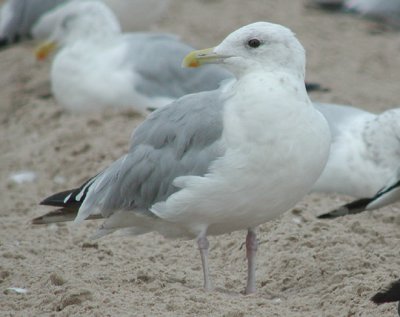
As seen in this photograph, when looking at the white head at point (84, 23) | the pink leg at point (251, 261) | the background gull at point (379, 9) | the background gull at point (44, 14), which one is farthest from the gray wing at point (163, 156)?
the background gull at point (379, 9)

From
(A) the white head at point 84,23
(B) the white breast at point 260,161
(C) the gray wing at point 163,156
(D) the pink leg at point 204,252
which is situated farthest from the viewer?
(A) the white head at point 84,23

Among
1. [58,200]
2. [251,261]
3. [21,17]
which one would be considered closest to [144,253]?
[58,200]

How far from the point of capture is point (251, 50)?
16.5 feet

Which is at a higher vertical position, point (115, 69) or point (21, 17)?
point (115, 69)

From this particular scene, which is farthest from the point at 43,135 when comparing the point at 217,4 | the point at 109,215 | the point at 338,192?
the point at 217,4

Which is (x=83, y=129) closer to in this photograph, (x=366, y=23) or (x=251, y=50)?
(x=251, y=50)

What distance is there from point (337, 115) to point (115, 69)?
7.05ft

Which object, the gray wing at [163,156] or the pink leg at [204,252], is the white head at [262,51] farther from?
the pink leg at [204,252]

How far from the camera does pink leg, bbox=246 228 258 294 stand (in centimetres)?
521

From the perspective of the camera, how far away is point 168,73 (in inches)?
349

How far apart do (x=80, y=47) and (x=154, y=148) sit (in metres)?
4.28

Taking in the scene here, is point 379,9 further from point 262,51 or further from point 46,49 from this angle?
point 262,51

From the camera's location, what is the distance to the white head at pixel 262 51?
16.4ft

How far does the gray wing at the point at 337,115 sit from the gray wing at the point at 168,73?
1.17 m
